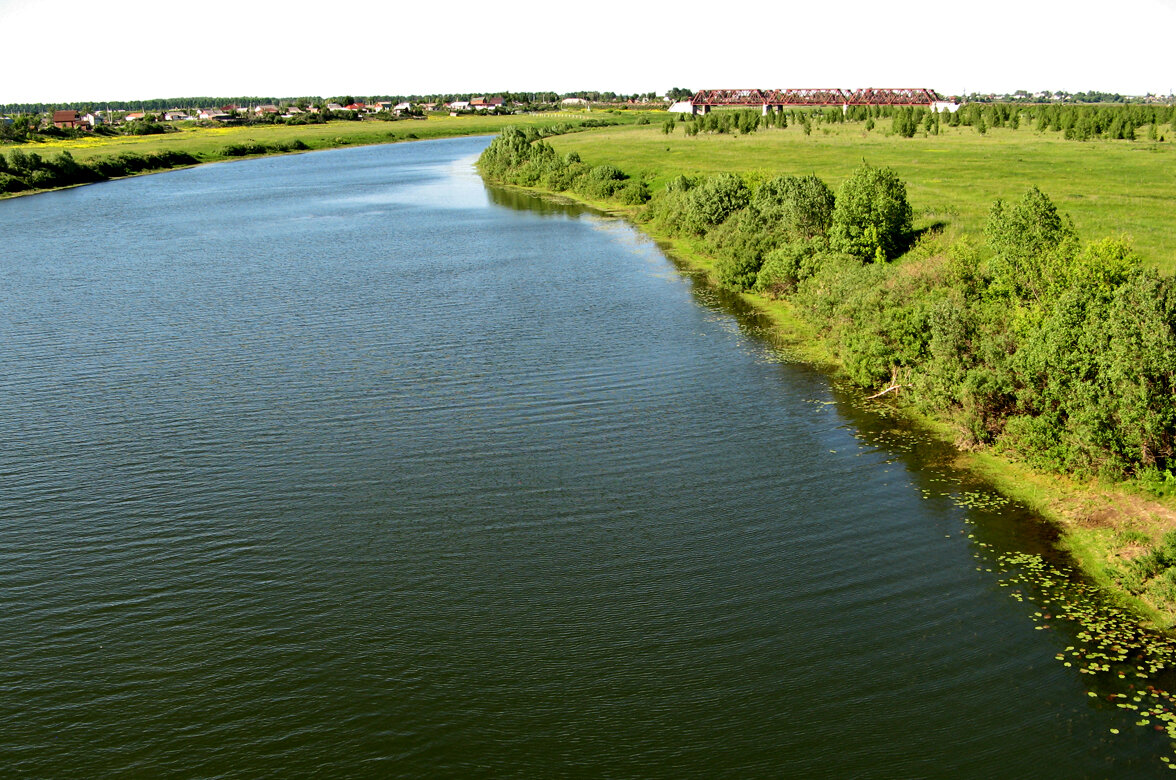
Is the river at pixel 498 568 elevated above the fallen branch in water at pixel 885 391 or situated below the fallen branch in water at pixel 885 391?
below

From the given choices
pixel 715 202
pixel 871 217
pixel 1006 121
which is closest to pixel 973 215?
pixel 871 217

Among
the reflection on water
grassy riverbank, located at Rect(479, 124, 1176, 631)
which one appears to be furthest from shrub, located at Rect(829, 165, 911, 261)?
the reflection on water

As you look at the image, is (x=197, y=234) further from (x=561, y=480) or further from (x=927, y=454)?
(x=927, y=454)

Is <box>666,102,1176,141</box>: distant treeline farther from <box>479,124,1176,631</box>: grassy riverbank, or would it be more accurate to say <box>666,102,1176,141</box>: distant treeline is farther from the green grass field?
<box>479,124,1176,631</box>: grassy riverbank

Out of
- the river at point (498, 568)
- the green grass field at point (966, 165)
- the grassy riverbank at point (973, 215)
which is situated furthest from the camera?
the green grass field at point (966, 165)

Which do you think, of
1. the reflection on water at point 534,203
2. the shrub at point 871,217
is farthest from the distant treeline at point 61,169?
the shrub at point 871,217

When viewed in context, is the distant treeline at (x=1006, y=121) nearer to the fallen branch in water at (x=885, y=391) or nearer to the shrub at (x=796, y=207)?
the shrub at (x=796, y=207)
